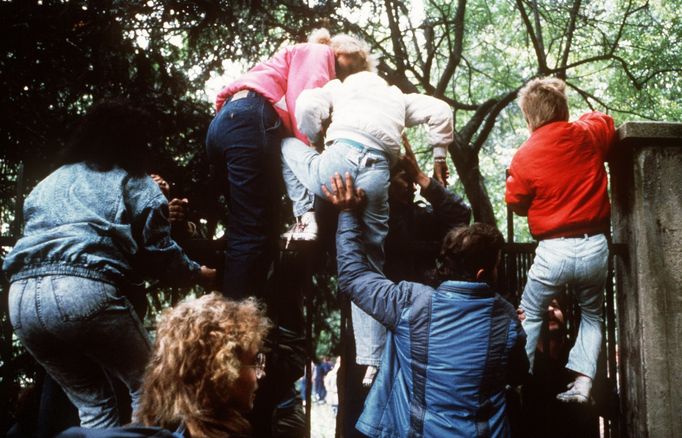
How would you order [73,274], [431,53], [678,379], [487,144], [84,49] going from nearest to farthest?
[73,274], [678,379], [84,49], [431,53], [487,144]

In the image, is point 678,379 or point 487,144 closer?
point 678,379

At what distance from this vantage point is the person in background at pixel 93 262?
Result: 2424mm

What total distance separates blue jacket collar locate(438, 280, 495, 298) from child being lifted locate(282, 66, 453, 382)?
0.60 m

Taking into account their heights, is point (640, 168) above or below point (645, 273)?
above

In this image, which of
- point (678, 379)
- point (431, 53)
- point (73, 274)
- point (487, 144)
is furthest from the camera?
point (487, 144)

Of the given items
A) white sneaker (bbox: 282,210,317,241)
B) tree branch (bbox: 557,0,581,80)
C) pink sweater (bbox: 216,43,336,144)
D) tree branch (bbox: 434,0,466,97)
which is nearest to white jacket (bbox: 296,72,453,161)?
pink sweater (bbox: 216,43,336,144)

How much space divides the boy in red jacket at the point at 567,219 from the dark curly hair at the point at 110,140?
2.15 meters

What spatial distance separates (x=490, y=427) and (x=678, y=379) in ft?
5.20

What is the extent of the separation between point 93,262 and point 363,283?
47.3 inches

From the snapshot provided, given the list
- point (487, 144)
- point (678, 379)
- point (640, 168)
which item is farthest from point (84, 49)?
point (487, 144)

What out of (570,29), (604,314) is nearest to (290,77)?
(604,314)

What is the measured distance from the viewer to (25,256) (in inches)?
97.0

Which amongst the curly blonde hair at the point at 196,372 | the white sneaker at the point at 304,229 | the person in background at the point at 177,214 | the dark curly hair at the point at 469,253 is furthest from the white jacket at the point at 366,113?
the curly blonde hair at the point at 196,372

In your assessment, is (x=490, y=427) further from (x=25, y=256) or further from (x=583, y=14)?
(x=583, y=14)
